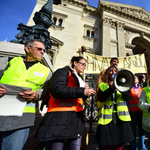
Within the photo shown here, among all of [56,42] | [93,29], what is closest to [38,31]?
[56,42]

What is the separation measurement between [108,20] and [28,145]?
57.0ft

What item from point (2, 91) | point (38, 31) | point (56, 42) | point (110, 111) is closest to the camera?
point (2, 91)

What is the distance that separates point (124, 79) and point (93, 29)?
15161 mm

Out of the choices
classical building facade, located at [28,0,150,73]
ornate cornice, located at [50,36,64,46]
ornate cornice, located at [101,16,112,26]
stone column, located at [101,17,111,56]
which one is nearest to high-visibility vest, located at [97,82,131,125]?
classical building facade, located at [28,0,150,73]

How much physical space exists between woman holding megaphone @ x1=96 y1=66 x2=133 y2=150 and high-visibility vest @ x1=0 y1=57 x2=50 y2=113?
108 centimetres

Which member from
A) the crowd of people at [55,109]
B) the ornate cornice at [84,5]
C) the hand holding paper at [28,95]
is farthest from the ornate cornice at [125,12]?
the hand holding paper at [28,95]

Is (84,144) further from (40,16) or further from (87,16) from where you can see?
(87,16)

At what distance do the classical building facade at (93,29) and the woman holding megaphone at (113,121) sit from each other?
961 centimetres

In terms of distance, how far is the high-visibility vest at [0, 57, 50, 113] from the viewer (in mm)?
1136

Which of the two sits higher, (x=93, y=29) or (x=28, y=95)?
(x=93, y=29)

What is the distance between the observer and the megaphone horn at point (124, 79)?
1470 millimetres

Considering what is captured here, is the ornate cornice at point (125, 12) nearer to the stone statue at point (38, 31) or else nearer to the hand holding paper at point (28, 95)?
the stone statue at point (38, 31)

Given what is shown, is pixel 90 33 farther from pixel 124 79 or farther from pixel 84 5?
pixel 124 79

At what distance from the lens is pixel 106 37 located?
1308 centimetres
